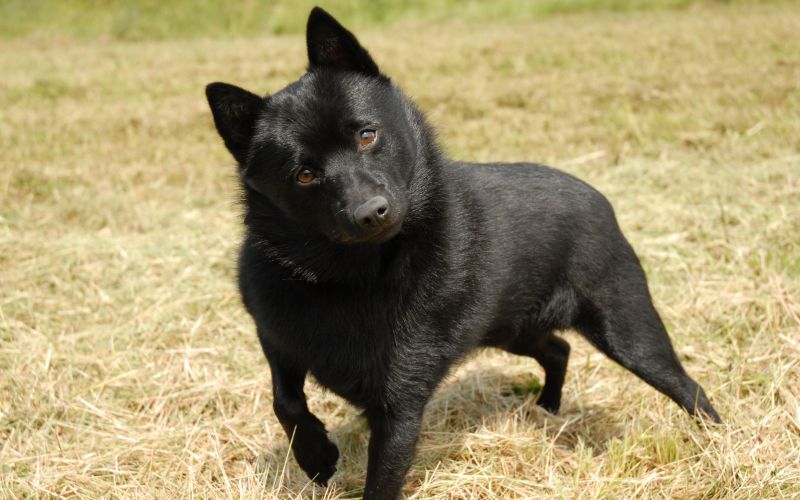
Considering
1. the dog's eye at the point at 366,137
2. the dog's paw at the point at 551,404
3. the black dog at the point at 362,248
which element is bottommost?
the dog's paw at the point at 551,404

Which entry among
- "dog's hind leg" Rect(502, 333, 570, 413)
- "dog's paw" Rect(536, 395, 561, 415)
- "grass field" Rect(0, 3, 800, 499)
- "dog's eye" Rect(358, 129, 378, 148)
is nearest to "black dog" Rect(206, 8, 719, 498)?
"dog's eye" Rect(358, 129, 378, 148)

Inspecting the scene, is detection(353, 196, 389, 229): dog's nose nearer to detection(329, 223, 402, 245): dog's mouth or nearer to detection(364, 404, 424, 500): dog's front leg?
detection(329, 223, 402, 245): dog's mouth

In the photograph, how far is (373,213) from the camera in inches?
99.1

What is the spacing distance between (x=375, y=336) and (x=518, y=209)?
0.88 meters

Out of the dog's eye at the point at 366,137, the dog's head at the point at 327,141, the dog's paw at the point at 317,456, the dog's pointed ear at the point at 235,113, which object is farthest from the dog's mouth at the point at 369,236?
the dog's paw at the point at 317,456

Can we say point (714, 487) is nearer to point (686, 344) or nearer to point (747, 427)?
point (747, 427)

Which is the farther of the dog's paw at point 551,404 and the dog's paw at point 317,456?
the dog's paw at point 551,404

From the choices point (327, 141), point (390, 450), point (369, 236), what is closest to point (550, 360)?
point (390, 450)

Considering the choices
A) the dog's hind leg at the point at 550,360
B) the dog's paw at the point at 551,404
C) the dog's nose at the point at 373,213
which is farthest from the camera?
Answer: the dog's paw at the point at 551,404

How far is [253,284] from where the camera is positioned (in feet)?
9.61

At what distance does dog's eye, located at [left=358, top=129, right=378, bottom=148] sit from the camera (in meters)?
2.77

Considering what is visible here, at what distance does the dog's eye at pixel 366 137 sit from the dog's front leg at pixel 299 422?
0.87 meters

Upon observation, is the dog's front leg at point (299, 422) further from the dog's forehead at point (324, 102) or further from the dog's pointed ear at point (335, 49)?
the dog's pointed ear at point (335, 49)

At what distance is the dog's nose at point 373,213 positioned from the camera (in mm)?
2516
